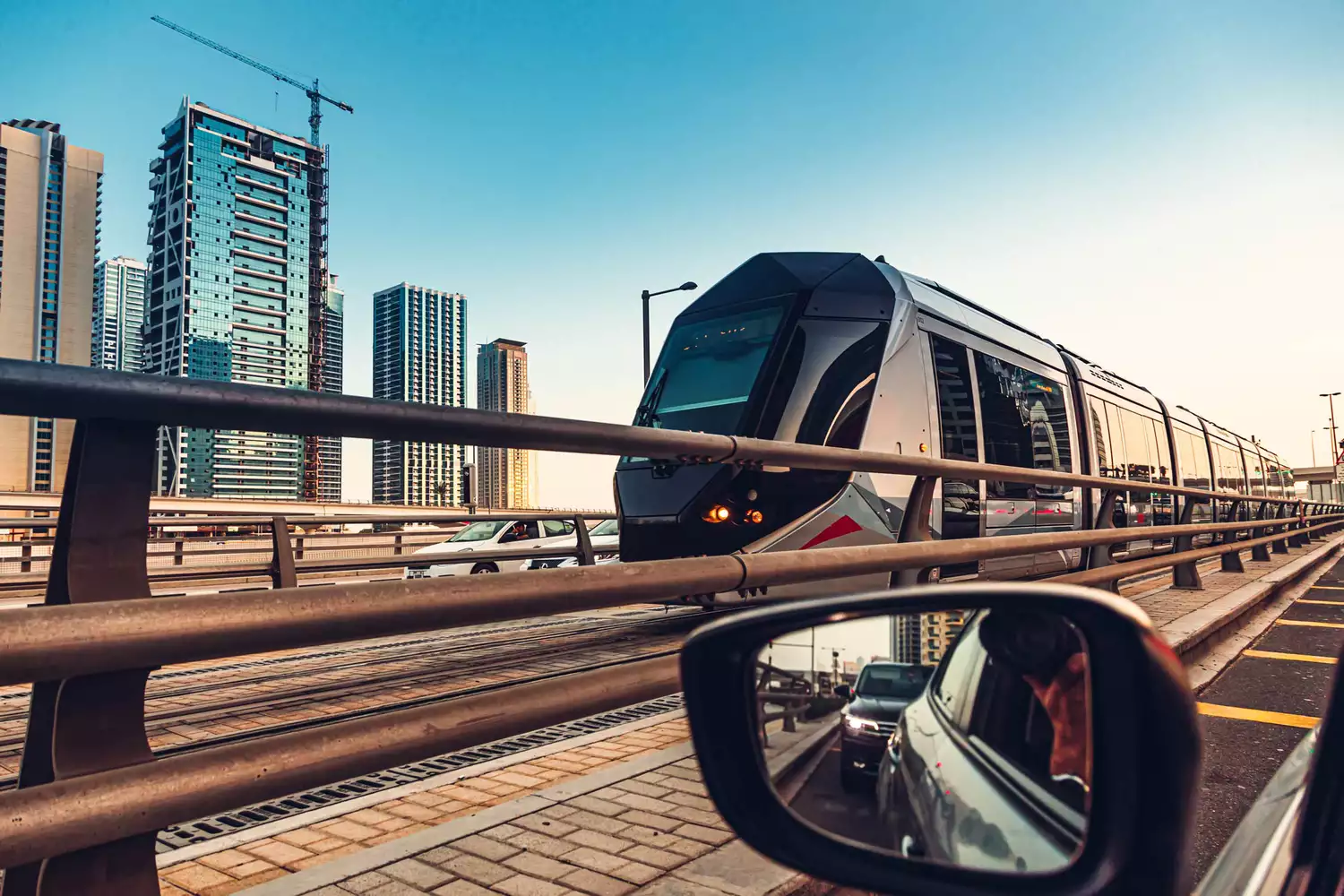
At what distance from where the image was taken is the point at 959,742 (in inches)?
41.1

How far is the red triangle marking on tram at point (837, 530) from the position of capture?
838 centimetres

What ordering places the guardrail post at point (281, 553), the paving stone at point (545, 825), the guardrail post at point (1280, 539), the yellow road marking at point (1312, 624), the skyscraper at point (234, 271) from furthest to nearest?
the skyscraper at point (234, 271) → the guardrail post at point (1280, 539) → the guardrail post at point (281, 553) → the yellow road marking at point (1312, 624) → the paving stone at point (545, 825)

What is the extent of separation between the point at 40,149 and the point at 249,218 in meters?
35.1

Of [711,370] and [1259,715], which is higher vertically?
[711,370]

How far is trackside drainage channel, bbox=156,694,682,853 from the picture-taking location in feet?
10.2

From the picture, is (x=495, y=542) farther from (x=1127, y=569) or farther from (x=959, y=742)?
(x=959, y=742)

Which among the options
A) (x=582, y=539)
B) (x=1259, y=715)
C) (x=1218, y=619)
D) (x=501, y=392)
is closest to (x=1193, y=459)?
(x=582, y=539)

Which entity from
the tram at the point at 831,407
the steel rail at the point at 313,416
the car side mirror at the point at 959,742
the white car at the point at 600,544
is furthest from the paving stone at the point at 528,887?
the white car at the point at 600,544

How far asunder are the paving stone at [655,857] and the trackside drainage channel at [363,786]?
57cm

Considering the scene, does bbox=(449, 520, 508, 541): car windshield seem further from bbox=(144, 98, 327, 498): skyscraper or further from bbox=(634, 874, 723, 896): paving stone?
bbox=(144, 98, 327, 498): skyscraper

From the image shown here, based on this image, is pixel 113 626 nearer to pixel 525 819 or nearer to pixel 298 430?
pixel 298 430

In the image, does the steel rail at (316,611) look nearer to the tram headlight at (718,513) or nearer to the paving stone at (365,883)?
the paving stone at (365,883)

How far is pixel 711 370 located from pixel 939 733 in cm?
838

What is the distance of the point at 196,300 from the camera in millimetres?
165250
